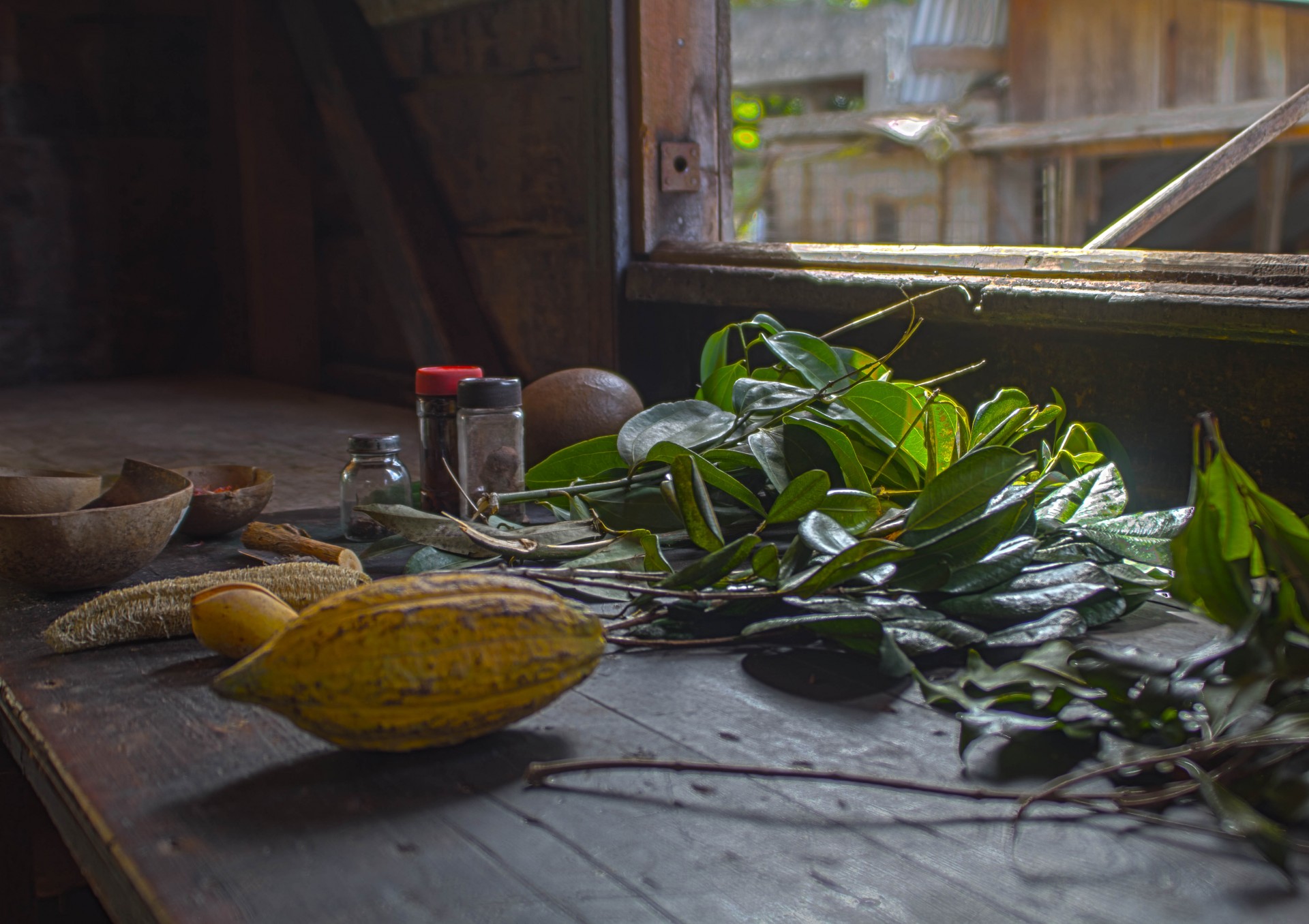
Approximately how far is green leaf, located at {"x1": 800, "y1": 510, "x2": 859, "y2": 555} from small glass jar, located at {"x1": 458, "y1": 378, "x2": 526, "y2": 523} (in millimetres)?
498

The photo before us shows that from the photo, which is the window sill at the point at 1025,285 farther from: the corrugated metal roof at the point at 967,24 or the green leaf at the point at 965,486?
the corrugated metal roof at the point at 967,24

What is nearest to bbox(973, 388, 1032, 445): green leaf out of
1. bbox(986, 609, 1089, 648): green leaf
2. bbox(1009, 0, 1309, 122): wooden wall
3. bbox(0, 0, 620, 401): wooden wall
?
bbox(986, 609, 1089, 648): green leaf

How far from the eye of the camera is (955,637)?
1.06 m

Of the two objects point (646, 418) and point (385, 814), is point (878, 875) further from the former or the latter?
point (646, 418)

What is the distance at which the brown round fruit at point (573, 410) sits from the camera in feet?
6.20

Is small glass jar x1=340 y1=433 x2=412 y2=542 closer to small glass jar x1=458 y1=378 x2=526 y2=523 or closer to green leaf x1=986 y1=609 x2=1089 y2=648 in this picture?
small glass jar x1=458 y1=378 x2=526 y2=523

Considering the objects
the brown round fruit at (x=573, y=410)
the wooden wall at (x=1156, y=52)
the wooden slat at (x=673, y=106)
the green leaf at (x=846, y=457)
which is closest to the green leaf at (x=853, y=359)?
the green leaf at (x=846, y=457)

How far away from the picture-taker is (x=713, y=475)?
4.54 ft

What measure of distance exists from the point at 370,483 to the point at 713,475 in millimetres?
499

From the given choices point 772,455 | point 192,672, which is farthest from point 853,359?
point 192,672

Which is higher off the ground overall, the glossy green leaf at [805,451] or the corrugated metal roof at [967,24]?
the corrugated metal roof at [967,24]

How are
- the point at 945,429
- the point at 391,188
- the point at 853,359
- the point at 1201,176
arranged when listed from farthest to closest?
the point at 391,188
the point at 1201,176
the point at 853,359
the point at 945,429

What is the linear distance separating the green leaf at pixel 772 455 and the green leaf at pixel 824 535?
7.6 inches

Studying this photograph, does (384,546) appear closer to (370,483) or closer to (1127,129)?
(370,483)
